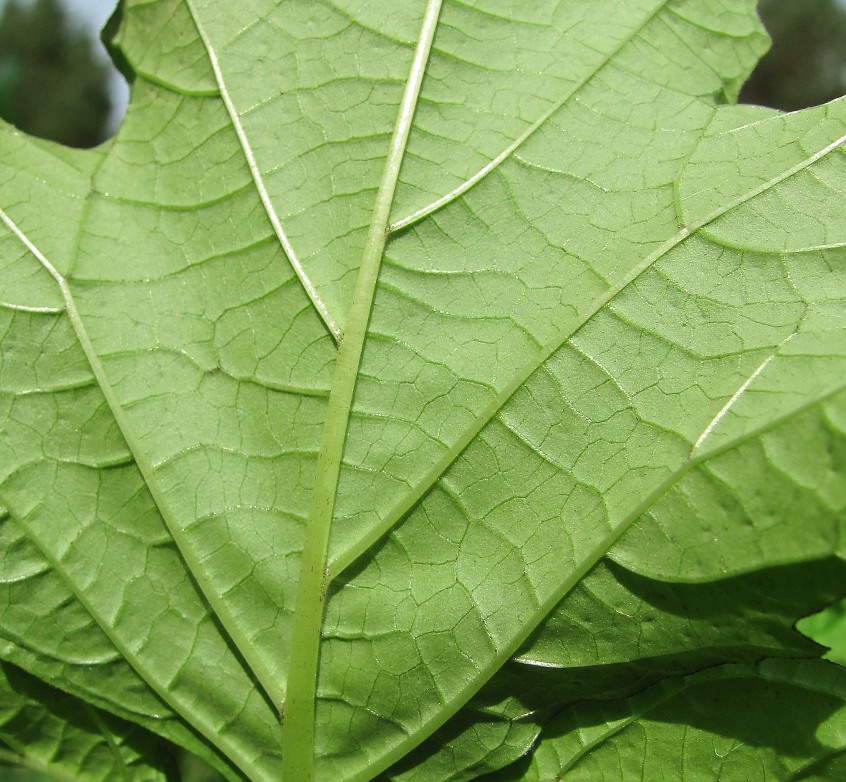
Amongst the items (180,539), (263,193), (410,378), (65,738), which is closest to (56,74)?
(263,193)

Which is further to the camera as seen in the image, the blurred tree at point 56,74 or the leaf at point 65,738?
the blurred tree at point 56,74

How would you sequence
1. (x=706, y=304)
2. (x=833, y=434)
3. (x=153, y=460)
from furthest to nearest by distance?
1. (x=153, y=460)
2. (x=706, y=304)
3. (x=833, y=434)

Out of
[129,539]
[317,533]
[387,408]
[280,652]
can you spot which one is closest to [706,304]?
[387,408]

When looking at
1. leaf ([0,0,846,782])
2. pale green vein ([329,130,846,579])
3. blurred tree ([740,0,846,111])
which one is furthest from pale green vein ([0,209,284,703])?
blurred tree ([740,0,846,111])

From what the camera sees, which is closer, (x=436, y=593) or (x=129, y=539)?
(x=436, y=593)

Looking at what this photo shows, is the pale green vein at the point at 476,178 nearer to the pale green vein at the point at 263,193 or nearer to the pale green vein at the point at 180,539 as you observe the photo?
the pale green vein at the point at 263,193

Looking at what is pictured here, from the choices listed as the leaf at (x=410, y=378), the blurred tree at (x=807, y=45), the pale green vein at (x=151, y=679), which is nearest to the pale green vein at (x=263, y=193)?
the leaf at (x=410, y=378)

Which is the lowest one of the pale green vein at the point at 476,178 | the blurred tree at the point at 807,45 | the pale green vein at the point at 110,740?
the pale green vein at the point at 110,740

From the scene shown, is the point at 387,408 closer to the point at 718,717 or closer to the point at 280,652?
the point at 280,652
